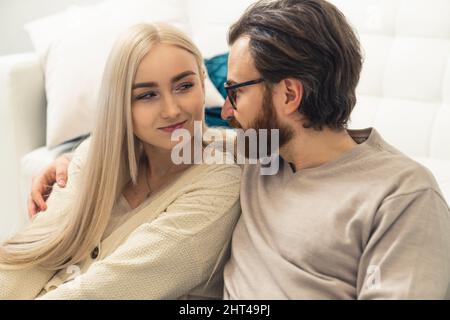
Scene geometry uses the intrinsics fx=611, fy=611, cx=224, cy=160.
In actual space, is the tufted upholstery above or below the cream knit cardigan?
above

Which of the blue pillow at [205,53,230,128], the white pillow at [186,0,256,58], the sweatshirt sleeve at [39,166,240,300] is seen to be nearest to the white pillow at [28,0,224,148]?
the blue pillow at [205,53,230,128]

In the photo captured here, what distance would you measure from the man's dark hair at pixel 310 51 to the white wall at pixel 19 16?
1.82 meters

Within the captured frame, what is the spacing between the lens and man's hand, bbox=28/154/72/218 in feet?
5.29

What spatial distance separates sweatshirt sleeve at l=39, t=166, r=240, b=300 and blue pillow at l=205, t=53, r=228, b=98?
89 centimetres

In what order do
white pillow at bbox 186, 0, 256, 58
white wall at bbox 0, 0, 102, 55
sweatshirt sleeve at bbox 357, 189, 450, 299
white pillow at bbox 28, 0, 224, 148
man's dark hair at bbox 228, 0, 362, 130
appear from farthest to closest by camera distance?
white wall at bbox 0, 0, 102, 55, white pillow at bbox 186, 0, 256, 58, white pillow at bbox 28, 0, 224, 148, man's dark hair at bbox 228, 0, 362, 130, sweatshirt sleeve at bbox 357, 189, 450, 299

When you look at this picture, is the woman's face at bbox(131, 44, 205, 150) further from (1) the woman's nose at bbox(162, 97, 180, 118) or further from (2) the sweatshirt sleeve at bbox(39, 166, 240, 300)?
(2) the sweatshirt sleeve at bbox(39, 166, 240, 300)

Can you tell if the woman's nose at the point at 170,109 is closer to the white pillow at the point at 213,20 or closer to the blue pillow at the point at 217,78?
the blue pillow at the point at 217,78

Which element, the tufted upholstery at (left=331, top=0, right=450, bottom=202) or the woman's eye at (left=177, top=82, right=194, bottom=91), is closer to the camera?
the woman's eye at (left=177, top=82, right=194, bottom=91)

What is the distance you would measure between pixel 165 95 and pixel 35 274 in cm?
52

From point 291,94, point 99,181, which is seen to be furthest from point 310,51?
point 99,181

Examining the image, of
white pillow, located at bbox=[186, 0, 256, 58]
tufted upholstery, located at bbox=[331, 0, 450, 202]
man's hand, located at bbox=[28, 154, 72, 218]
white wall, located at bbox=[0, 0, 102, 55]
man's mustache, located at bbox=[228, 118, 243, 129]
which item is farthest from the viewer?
white wall, located at bbox=[0, 0, 102, 55]

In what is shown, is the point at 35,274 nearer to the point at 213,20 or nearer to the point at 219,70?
the point at 219,70

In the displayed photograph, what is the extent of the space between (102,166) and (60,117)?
722mm

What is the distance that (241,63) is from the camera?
124 cm
